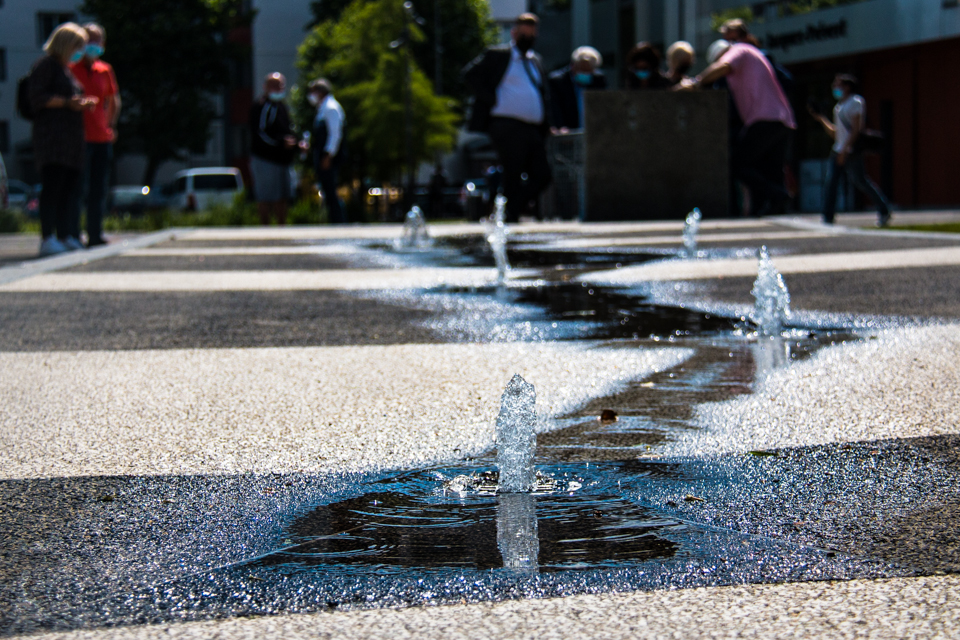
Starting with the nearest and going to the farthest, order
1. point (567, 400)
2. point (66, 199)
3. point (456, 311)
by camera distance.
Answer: point (567, 400) < point (456, 311) < point (66, 199)

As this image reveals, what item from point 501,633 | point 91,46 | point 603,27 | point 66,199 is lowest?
point 501,633

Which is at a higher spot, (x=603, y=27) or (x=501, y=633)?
(x=603, y=27)

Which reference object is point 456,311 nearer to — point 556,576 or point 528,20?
point 556,576

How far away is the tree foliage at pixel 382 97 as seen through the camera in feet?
127

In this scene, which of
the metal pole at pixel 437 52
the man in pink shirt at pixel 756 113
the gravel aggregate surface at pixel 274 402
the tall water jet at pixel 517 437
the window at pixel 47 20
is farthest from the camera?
the window at pixel 47 20

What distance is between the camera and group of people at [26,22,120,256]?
1095 cm

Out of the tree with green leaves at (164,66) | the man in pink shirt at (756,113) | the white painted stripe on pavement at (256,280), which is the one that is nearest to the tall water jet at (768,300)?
the white painted stripe on pavement at (256,280)

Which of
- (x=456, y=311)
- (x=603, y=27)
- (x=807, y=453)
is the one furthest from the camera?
(x=603, y=27)

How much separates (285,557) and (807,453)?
4.80 feet

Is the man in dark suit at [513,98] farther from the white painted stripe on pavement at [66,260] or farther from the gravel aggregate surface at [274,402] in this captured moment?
the gravel aggregate surface at [274,402]

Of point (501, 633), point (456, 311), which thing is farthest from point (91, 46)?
point (501, 633)

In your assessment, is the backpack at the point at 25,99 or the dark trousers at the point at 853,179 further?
the dark trousers at the point at 853,179

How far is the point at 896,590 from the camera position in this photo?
7.39 feet

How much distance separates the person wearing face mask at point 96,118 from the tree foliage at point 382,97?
25.7 m
